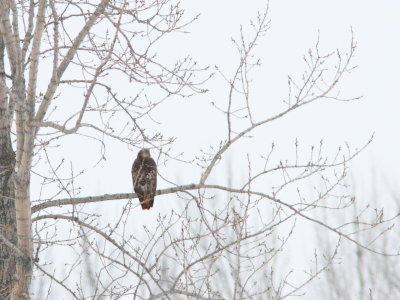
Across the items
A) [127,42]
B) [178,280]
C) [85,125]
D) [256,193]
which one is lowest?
[178,280]

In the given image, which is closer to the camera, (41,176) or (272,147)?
(272,147)

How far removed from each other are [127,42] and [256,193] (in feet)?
5.32

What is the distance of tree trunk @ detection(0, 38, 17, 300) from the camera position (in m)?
6.82

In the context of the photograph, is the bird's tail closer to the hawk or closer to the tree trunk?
the hawk

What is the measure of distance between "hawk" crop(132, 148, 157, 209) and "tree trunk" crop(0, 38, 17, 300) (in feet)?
3.94

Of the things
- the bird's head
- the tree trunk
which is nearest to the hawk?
the bird's head

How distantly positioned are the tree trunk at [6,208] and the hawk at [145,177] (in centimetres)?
120

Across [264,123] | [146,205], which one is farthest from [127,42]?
[146,205]

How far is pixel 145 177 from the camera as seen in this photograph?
771cm

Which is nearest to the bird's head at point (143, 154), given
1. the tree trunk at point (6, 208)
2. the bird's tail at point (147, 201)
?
the bird's tail at point (147, 201)

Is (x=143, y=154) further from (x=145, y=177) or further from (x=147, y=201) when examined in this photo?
(x=147, y=201)

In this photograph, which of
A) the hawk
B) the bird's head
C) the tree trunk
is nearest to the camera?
the tree trunk

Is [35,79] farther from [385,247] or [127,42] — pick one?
[385,247]

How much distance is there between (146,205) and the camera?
26.5 ft
